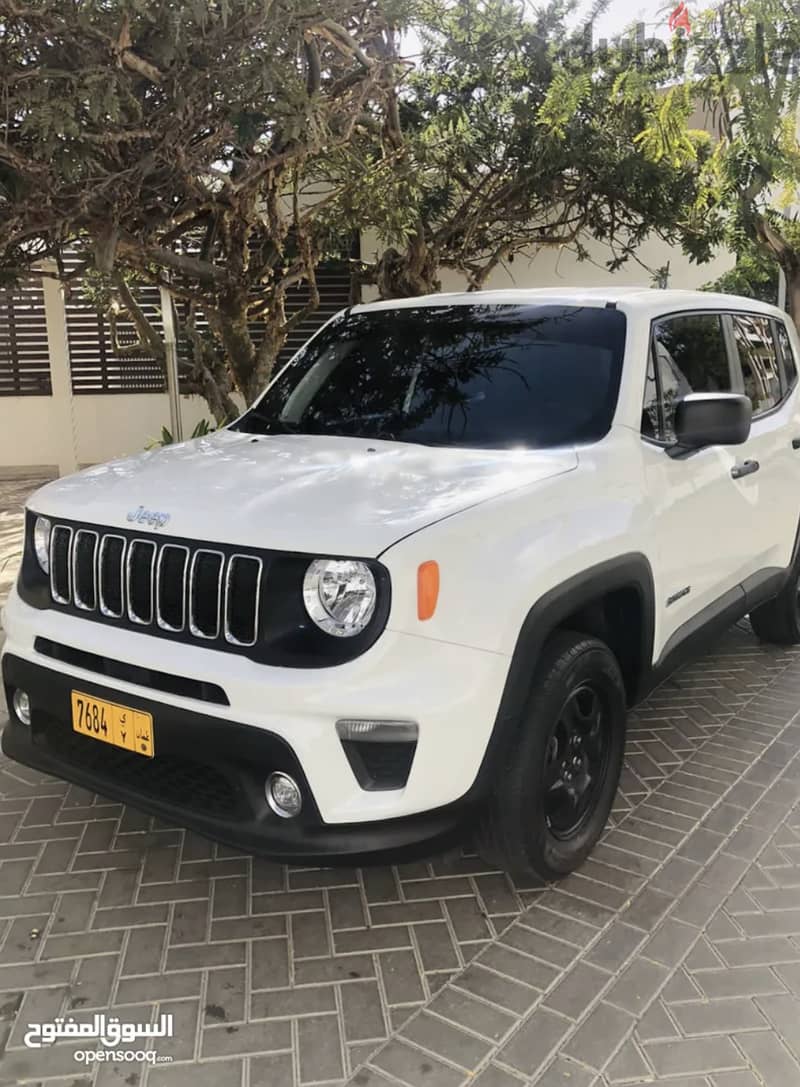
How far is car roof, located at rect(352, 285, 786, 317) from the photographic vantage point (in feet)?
12.2

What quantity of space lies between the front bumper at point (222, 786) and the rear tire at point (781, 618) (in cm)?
338

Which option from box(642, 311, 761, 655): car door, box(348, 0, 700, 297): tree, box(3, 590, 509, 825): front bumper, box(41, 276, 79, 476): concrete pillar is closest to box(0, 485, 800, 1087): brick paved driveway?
box(3, 590, 509, 825): front bumper

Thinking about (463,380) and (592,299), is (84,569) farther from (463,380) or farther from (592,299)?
(592,299)

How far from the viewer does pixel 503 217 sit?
10.2 meters

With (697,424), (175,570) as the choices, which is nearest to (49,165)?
(175,570)

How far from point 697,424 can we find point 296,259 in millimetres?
6353

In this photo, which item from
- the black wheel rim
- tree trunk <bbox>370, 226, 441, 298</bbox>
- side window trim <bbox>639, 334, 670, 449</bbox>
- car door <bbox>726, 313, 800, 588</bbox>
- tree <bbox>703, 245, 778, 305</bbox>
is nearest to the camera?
the black wheel rim

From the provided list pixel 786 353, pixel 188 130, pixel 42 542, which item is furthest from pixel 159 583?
pixel 786 353

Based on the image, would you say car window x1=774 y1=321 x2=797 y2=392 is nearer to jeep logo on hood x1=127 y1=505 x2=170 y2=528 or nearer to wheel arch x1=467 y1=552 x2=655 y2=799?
wheel arch x1=467 y1=552 x2=655 y2=799

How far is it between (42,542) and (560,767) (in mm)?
1910

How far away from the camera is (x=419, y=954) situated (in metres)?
2.82

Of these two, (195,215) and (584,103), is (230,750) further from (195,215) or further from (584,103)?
(584,103)

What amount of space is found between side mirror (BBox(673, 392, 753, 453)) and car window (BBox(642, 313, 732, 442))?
A: 13 centimetres

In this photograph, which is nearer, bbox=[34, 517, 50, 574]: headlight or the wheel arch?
the wheel arch
